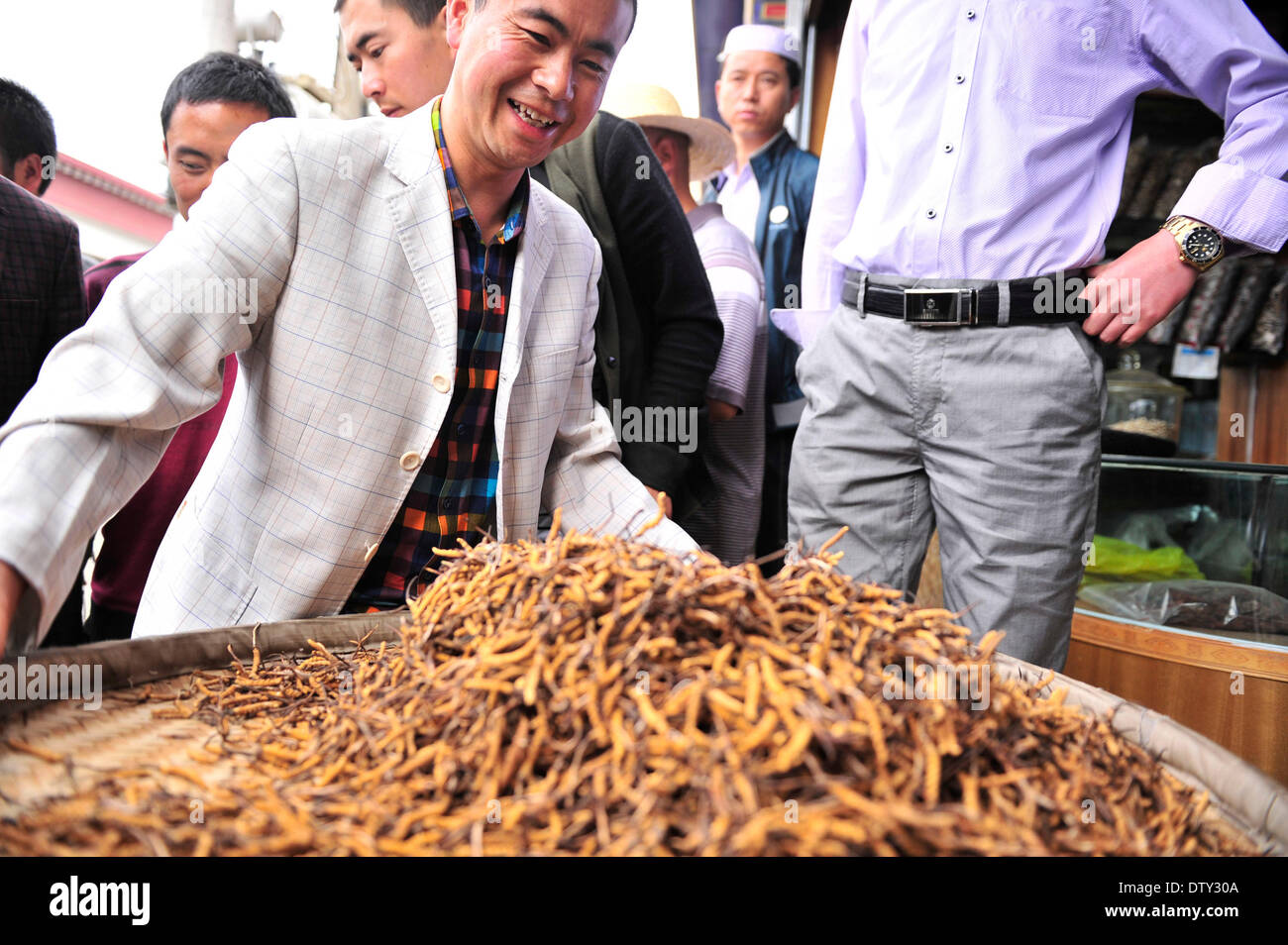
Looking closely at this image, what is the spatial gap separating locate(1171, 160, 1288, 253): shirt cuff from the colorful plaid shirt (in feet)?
3.77

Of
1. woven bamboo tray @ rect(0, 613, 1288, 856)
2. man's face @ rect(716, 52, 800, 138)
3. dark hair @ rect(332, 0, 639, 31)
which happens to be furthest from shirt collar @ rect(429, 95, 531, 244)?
man's face @ rect(716, 52, 800, 138)

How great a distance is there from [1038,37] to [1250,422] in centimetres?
247

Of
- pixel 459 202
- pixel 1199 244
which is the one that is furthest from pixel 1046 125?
pixel 459 202

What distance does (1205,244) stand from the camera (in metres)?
1.48

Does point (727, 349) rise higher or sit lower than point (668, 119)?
lower

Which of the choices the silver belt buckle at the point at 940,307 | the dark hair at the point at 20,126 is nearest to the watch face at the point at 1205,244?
the silver belt buckle at the point at 940,307

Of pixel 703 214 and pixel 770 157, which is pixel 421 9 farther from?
pixel 770 157

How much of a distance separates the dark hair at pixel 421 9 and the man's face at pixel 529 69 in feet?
1.53

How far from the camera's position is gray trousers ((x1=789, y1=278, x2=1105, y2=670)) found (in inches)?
60.1

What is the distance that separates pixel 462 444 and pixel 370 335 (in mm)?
216

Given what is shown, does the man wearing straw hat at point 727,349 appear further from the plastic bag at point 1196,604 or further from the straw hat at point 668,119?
the plastic bag at point 1196,604
